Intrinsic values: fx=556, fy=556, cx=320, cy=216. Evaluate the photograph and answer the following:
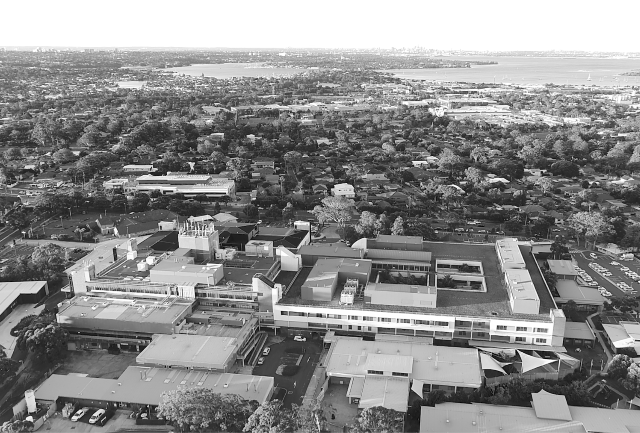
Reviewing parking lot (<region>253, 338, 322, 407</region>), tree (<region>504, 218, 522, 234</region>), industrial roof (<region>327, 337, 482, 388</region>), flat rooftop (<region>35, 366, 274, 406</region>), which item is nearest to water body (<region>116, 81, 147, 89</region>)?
tree (<region>504, 218, 522, 234</region>)

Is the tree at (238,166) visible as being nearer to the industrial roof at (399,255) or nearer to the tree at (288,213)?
the tree at (288,213)

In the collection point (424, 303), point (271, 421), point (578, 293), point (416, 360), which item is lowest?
point (578, 293)

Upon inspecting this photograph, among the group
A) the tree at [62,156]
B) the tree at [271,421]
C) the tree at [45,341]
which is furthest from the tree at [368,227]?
the tree at [62,156]

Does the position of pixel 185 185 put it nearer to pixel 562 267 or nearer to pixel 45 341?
pixel 45 341

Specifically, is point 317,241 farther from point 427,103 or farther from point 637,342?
point 427,103

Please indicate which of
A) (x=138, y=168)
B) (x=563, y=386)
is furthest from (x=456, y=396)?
(x=138, y=168)

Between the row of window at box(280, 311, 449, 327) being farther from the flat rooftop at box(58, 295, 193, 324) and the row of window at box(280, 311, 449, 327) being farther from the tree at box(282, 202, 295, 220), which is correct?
the tree at box(282, 202, 295, 220)

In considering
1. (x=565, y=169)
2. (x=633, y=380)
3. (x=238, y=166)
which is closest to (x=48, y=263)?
(x=238, y=166)
